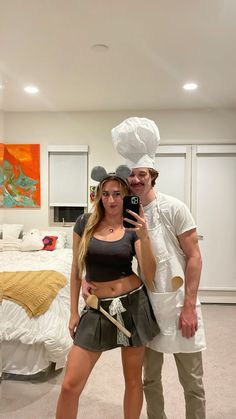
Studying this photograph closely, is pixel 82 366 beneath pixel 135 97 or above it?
beneath

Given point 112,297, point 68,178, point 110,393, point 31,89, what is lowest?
point 110,393

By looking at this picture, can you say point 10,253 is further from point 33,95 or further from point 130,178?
point 130,178

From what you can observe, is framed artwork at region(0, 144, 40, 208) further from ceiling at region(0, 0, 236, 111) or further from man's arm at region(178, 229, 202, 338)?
man's arm at region(178, 229, 202, 338)

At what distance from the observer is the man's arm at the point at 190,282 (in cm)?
137

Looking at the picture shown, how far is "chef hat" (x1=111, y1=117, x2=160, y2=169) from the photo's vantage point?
1.42 metres

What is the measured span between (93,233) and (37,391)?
4.27 ft

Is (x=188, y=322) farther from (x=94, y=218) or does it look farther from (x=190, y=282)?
(x=94, y=218)

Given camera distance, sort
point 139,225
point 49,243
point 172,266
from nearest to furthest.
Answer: point 139,225 < point 172,266 < point 49,243

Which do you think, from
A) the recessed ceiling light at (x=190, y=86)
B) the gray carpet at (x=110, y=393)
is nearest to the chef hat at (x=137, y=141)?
the gray carpet at (x=110, y=393)

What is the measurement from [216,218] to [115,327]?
302 centimetres

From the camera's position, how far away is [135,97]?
3.51 meters

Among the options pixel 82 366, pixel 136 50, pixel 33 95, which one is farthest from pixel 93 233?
pixel 33 95

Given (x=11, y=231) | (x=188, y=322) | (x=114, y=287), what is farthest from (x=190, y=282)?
(x=11, y=231)

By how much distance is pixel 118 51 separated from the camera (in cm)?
241
